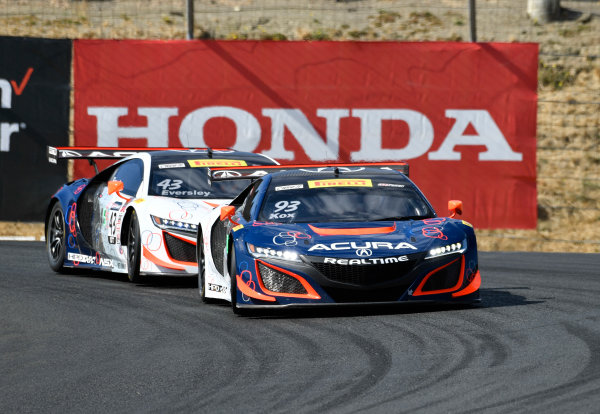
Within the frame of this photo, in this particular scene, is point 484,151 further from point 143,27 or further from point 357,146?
point 143,27

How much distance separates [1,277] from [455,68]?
7895 mm

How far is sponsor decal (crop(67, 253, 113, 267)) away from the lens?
12.3 metres

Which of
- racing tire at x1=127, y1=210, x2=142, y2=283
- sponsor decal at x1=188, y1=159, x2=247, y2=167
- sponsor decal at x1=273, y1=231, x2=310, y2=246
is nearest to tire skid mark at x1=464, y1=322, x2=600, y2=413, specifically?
sponsor decal at x1=273, y1=231, x2=310, y2=246

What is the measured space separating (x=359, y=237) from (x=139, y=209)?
10.7ft

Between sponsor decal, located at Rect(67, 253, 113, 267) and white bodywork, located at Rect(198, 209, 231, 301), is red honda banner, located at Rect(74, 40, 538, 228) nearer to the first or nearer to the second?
sponsor decal, located at Rect(67, 253, 113, 267)

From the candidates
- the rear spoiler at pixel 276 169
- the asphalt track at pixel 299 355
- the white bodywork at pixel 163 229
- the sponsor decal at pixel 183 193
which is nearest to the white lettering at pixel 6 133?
the white bodywork at pixel 163 229

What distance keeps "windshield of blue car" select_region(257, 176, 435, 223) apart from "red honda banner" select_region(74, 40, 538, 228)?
7.78 m

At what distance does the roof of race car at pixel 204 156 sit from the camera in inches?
484

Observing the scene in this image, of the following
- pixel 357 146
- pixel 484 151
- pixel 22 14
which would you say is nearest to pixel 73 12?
pixel 22 14

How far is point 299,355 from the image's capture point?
23.4ft

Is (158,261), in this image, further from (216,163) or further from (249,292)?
(249,292)

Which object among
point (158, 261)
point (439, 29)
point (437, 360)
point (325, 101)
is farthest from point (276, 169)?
point (439, 29)

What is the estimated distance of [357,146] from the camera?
58.4 ft

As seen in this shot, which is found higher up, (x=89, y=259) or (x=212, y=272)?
(x=212, y=272)
